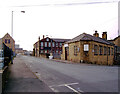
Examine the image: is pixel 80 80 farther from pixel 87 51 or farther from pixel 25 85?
pixel 87 51

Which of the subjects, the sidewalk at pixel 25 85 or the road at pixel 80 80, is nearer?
the sidewalk at pixel 25 85

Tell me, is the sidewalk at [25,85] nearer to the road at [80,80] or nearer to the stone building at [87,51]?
the road at [80,80]

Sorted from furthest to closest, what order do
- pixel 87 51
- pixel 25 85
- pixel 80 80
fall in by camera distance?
pixel 87 51 < pixel 80 80 < pixel 25 85

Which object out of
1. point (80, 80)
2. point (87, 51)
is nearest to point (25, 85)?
point (80, 80)

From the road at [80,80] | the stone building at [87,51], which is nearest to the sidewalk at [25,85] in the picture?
the road at [80,80]

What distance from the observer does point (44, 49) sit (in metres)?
65.9

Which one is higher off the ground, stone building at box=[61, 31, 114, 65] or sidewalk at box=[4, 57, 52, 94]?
stone building at box=[61, 31, 114, 65]

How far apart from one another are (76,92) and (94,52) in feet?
63.4

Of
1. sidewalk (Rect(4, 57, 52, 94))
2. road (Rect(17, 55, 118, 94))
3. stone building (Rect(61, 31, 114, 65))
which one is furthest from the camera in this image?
stone building (Rect(61, 31, 114, 65))

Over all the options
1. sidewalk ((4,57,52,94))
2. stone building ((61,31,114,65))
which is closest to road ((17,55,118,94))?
sidewalk ((4,57,52,94))

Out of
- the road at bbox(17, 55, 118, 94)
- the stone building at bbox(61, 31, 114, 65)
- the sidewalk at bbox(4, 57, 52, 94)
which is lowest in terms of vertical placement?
the road at bbox(17, 55, 118, 94)

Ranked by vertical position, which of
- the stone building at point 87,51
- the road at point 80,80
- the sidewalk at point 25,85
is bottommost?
the road at point 80,80

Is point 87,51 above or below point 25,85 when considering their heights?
above

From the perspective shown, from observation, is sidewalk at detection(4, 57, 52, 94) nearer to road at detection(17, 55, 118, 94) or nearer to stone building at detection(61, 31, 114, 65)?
road at detection(17, 55, 118, 94)
